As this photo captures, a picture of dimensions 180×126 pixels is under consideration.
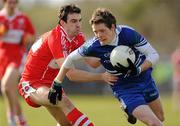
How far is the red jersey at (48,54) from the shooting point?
10195mm

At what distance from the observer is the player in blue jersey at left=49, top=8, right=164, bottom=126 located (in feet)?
31.8

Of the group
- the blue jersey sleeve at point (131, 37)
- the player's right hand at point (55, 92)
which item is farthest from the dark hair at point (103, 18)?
the player's right hand at point (55, 92)

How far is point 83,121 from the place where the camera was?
10.3 m

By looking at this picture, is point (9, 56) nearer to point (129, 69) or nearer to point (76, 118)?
point (76, 118)

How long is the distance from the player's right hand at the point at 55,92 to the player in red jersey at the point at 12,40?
4079 millimetres

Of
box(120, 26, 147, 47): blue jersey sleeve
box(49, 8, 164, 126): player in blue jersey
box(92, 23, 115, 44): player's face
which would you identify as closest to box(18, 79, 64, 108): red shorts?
box(49, 8, 164, 126): player in blue jersey

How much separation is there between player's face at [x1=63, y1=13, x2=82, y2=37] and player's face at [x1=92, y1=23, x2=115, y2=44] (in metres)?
0.54

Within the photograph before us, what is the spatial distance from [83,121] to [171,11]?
45626 mm

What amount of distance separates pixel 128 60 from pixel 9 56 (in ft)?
17.2

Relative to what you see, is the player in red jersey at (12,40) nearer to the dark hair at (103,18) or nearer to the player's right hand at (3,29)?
the player's right hand at (3,29)

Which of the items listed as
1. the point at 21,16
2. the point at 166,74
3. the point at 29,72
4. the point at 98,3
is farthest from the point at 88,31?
the point at 29,72

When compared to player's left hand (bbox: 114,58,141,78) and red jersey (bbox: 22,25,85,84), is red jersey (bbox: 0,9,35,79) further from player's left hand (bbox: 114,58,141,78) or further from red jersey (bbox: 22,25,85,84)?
player's left hand (bbox: 114,58,141,78)

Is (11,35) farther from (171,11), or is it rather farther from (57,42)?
(171,11)

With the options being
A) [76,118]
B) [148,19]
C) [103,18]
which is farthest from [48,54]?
[148,19]
